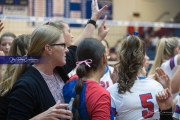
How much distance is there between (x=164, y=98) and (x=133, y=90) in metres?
0.40

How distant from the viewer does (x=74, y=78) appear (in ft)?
7.88

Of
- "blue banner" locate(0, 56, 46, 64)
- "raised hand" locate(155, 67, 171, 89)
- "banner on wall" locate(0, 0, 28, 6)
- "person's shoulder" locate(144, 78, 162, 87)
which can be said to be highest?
"banner on wall" locate(0, 0, 28, 6)

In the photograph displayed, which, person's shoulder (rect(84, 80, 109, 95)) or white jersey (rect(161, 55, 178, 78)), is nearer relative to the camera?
person's shoulder (rect(84, 80, 109, 95))

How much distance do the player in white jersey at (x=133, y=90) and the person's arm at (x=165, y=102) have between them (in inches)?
11.2

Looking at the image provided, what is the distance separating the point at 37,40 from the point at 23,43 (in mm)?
543

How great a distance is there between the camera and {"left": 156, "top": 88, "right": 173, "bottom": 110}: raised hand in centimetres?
231

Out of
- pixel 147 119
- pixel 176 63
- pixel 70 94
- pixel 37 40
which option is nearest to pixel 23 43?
pixel 37 40

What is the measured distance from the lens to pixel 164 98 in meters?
2.31

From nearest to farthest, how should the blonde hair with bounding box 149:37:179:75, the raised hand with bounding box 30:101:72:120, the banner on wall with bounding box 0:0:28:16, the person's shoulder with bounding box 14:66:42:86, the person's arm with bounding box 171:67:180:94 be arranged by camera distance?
the raised hand with bounding box 30:101:72:120, the person's shoulder with bounding box 14:66:42:86, the person's arm with bounding box 171:67:180:94, the blonde hair with bounding box 149:37:179:75, the banner on wall with bounding box 0:0:28:16

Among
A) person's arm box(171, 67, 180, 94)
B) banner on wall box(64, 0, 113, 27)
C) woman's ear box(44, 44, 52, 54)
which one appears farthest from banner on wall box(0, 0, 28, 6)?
woman's ear box(44, 44, 52, 54)

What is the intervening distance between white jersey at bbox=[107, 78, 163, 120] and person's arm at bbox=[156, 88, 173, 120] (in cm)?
28

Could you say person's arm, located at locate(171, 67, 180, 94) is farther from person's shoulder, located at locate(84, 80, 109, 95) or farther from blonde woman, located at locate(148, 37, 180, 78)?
blonde woman, located at locate(148, 37, 180, 78)

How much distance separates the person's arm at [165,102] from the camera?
91.0 inches

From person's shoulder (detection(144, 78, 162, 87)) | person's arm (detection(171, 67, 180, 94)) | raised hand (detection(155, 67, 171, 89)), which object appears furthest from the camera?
person's arm (detection(171, 67, 180, 94))
